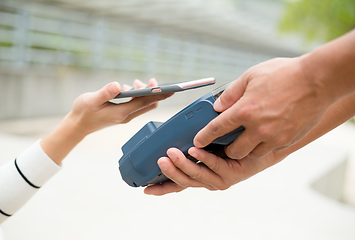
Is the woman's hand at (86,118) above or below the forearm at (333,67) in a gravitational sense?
below

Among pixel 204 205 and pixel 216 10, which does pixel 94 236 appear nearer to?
pixel 204 205

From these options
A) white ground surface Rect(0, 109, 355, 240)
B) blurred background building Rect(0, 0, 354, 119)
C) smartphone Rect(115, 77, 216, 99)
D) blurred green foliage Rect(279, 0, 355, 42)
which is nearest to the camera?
smartphone Rect(115, 77, 216, 99)

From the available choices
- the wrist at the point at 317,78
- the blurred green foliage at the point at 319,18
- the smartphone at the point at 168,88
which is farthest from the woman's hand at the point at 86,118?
the blurred green foliage at the point at 319,18

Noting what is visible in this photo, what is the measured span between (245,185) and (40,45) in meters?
6.14

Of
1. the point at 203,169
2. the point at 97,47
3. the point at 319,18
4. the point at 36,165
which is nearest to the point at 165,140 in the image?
the point at 203,169

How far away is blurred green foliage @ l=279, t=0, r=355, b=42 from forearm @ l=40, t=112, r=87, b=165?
10.7 meters

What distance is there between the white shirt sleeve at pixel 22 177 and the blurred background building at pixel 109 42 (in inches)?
217

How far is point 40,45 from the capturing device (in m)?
6.91

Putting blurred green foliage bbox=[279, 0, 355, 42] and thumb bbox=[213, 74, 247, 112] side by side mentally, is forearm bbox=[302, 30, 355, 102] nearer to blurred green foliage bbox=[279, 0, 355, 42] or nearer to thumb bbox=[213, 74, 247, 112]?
thumb bbox=[213, 74, 247, 112]

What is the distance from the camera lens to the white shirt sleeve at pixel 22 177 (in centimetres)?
111

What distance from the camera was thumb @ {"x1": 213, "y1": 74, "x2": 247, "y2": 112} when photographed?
0.75 m

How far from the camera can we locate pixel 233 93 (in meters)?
0.76

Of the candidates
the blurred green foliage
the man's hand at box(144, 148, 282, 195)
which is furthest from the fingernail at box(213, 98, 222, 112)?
the blurred green foliage

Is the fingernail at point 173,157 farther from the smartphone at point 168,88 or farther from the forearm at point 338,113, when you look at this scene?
the forearm at point 338,113
